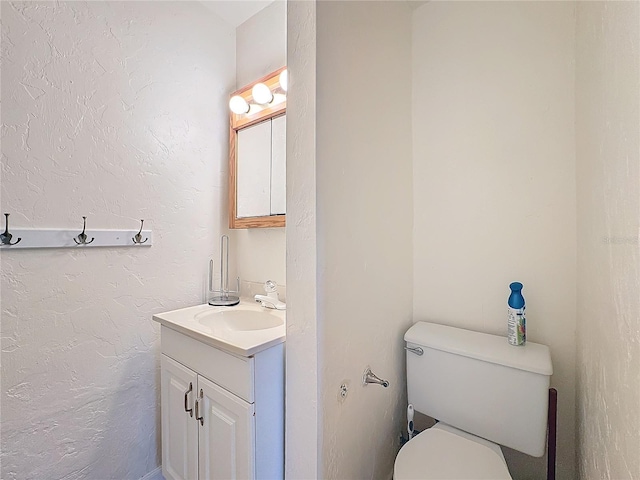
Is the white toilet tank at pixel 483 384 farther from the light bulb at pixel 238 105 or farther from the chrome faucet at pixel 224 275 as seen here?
the light bulb at pixel 238 105

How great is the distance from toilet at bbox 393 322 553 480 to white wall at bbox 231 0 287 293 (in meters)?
0.78

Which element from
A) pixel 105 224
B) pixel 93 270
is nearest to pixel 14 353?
pixel 93 270

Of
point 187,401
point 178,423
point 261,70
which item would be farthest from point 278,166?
point 178,423

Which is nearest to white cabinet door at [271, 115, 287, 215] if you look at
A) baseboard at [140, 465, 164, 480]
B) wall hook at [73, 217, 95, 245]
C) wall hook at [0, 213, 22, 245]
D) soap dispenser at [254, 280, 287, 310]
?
soap dispenser at [254, 280, 287, 310]

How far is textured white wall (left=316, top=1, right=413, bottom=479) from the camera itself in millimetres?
893

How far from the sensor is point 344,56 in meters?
0.95

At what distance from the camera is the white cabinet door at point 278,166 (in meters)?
1.50

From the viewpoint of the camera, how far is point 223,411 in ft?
3.33

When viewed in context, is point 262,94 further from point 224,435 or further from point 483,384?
point 483,384

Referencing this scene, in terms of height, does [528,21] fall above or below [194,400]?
above

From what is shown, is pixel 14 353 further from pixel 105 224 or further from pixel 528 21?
pixel 528 21

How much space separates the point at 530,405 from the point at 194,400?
119cm

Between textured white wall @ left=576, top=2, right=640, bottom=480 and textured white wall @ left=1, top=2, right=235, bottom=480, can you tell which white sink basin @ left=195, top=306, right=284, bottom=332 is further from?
textured white wall @ left=576, top=2, right=640, bottom=480

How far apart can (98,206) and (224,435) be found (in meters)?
1.06
